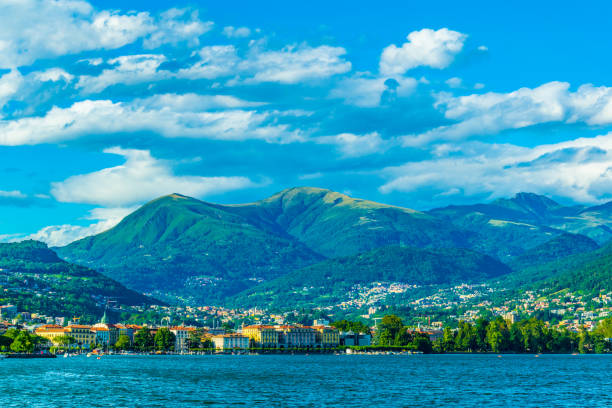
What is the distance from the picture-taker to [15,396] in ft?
319

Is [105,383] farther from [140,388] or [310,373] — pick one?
[310,373]

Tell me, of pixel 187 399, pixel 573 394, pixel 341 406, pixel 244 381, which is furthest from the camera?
pixel 244 381

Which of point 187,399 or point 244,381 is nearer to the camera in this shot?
point 187,399

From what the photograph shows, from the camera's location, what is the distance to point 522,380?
13175 centimetres

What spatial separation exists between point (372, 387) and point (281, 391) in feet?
49.3

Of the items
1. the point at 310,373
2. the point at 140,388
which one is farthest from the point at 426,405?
the point at 310,373

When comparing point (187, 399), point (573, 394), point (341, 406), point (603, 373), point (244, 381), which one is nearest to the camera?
point (341, 406)

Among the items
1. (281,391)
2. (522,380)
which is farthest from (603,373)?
(281,391)

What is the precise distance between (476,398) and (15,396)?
55.7 metres

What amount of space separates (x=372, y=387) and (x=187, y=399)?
3088cm

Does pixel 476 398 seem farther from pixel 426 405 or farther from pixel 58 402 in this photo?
pixel 58 402

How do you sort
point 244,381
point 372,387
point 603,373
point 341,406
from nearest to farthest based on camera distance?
point 341,406
point 372,387
point 244,381
point 603,373

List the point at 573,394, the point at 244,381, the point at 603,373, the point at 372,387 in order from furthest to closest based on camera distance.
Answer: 1. the point at 603,373
2. the point at 244,381
3. the point at 372,387
4. the point at 573,394

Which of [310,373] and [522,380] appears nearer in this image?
[522,380]
